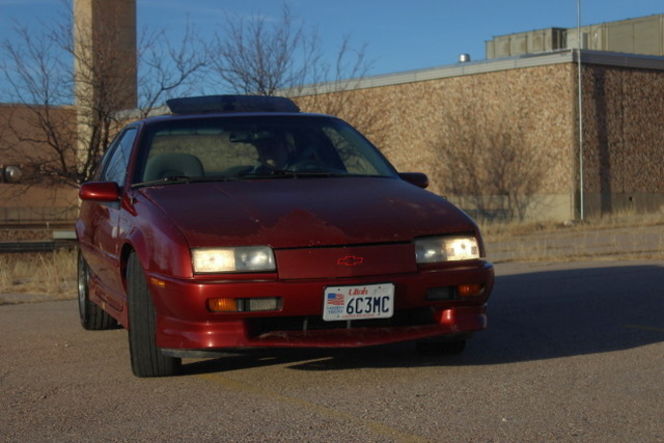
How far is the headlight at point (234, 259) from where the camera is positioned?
18.4 ft

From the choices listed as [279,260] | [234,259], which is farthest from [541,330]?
[234,259]

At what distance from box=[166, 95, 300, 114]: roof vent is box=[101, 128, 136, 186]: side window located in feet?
1.39

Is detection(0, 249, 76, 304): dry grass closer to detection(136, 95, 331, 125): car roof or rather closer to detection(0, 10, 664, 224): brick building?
detection(136, 95, 331, 125): car roof

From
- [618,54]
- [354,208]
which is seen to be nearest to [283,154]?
[354,208]

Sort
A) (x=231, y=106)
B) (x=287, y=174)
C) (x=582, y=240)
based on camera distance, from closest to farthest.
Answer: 1. (x=287, y=174)
2. (x=231, y=106)
3. (x=582, y=240)

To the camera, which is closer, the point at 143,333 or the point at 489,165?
the point at 143,333

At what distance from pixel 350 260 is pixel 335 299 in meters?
0.23

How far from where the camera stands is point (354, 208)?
6117 millimetres

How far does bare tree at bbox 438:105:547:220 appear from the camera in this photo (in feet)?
93.4

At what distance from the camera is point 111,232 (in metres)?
6.99

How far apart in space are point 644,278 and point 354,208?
597cm

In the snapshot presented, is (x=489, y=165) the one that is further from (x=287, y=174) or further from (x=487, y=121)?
(x=287, y=174)

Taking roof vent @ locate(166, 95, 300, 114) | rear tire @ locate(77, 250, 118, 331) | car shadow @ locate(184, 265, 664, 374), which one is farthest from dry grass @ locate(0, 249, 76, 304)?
car shadow @ locate(184, 265, 664, 374)

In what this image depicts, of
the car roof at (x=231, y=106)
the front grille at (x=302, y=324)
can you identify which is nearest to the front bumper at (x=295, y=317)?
the front grille at (x=302, y=324)
